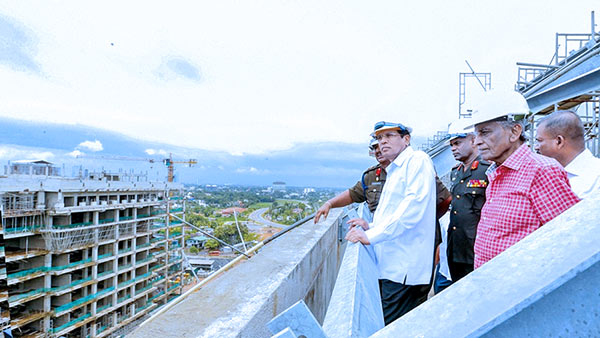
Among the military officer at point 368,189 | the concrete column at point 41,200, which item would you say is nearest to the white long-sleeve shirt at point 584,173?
the military officer at point 368,189

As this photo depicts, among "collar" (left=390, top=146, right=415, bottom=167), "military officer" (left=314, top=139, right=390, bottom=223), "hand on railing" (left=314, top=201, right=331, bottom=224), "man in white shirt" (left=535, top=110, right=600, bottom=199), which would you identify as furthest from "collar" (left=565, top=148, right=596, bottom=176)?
"hand on railing" (left=314, top=201, right=331, bottom=224)

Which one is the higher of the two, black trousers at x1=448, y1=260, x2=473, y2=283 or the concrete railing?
the concrete railing

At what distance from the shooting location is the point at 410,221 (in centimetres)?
203

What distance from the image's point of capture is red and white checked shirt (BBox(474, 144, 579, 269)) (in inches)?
56.3

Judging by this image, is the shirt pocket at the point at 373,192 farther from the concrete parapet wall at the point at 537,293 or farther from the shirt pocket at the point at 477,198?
the concrete parapet wall at the point at 537,293

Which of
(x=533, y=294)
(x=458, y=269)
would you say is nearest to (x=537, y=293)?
(x=533, y=294)

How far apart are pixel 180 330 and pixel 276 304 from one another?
1.72ft

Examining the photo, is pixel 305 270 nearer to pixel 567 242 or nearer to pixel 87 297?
pixel 567 242

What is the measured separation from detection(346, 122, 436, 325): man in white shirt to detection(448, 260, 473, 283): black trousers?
47 cm

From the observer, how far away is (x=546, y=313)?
1.72 feet

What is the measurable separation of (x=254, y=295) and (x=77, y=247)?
2039 cm

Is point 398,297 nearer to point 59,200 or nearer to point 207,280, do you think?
point 207,280

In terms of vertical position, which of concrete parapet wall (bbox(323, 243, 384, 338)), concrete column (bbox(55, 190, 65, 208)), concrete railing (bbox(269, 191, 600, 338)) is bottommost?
concrete column (bbox(55, 190, 65, 208))

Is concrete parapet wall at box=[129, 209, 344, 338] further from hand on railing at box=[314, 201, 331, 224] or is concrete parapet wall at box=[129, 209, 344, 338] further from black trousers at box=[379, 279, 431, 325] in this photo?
black trousers at box=[379, 279, 431, 325]
